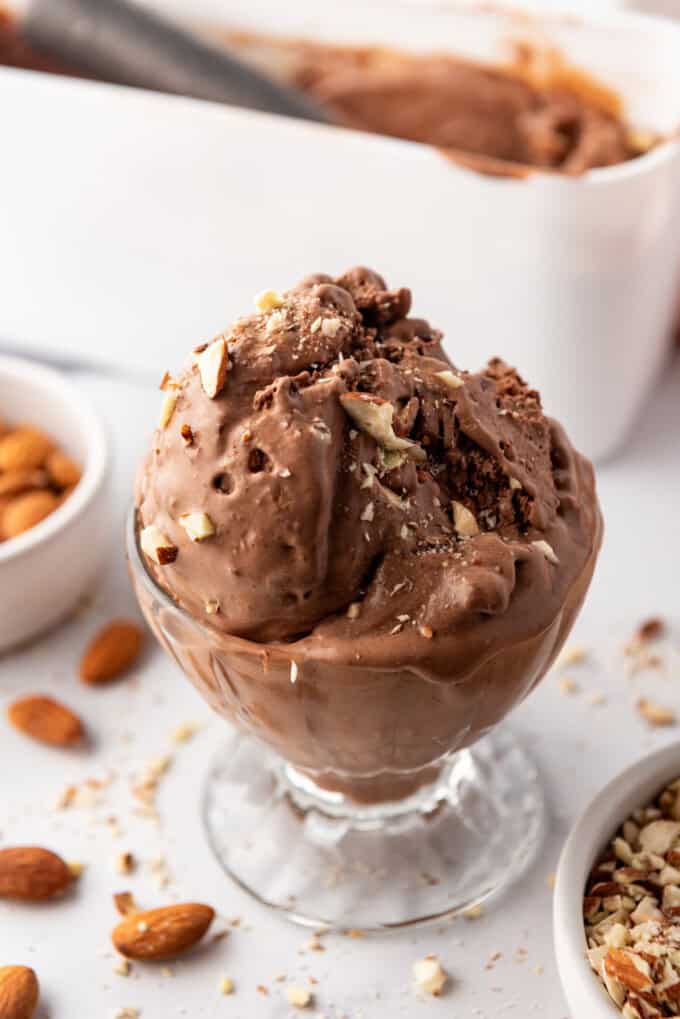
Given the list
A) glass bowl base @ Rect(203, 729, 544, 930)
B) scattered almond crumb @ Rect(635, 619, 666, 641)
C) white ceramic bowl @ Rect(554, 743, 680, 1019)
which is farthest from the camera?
scattered almond crumb @ Rect(635, 619, 666, 641)

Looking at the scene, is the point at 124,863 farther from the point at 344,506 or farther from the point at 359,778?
the point at 344,506

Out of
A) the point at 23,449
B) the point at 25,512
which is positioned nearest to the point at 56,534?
the point at 25,512

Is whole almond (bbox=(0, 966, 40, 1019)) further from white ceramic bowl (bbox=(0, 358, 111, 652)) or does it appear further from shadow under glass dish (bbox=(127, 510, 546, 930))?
white ceramic bowl (bbox=(0, 358, 111, 652))

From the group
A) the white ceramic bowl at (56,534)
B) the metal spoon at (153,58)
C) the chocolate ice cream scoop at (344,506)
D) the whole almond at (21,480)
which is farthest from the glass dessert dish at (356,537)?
the metal spoon at (153,58)

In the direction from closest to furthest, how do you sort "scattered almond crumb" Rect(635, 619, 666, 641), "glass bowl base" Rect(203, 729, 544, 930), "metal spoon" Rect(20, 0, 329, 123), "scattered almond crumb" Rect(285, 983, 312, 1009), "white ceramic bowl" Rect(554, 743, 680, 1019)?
1. "white ceramic bowl" Rect(554, 743, 680, 1019)
2. "scattered almond crumb" Rect(285, 983, 312, 1009)
3. "glass bowl base" Rect(203, 729, 544, 930)
4. "scattered almond crumb" Rect(635, 619, 666, 641)
5. "metal spoon" Rect(20, 0, 329, 123)

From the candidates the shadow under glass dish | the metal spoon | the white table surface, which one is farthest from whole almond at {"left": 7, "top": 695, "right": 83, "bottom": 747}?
the metal spoon

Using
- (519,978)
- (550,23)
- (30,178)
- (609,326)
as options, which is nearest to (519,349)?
(609,326)

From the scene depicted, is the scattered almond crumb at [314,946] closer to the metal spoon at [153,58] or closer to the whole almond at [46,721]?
the whole almond at [46,721]
